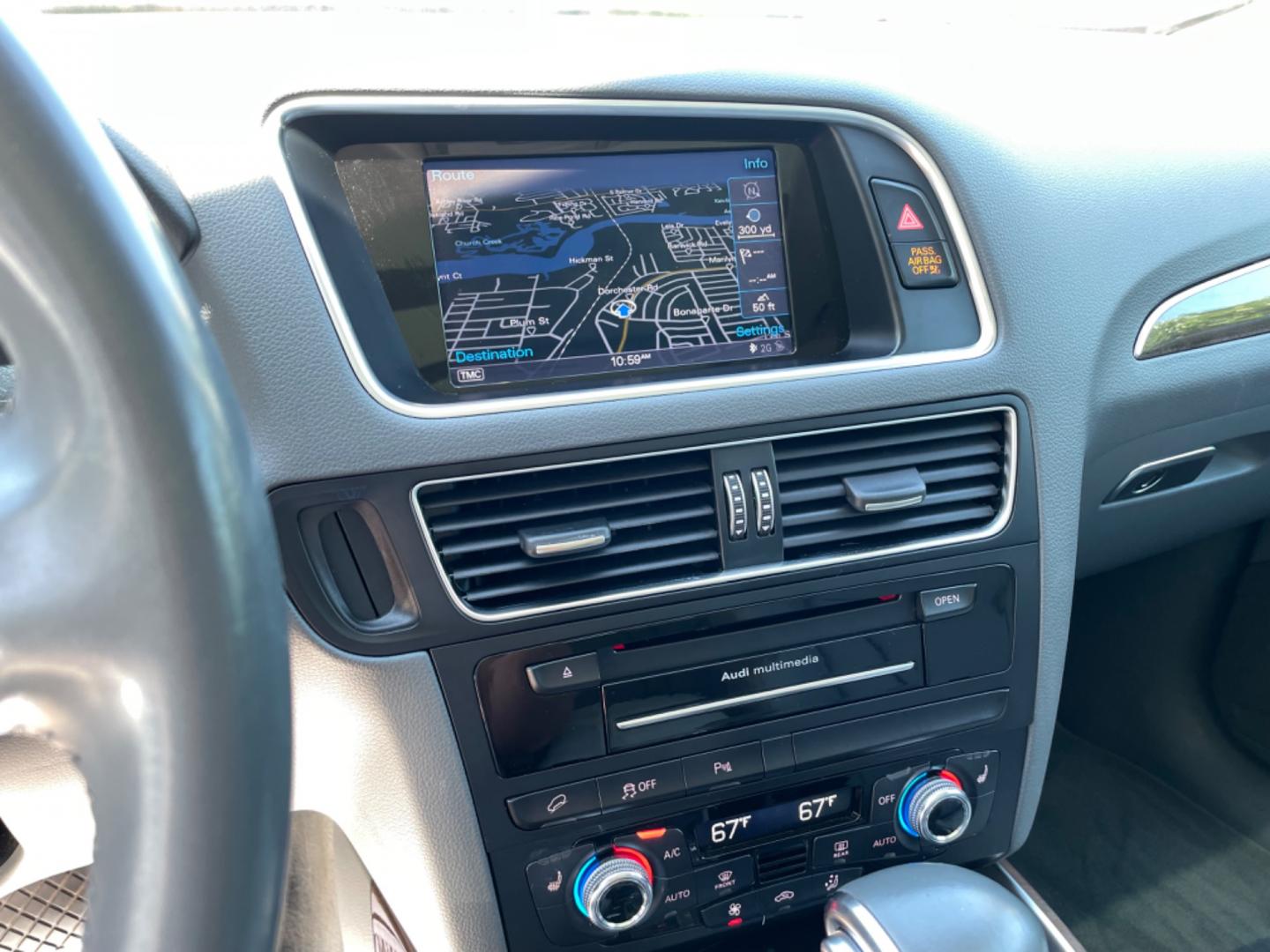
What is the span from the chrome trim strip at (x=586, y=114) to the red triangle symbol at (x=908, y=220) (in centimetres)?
4

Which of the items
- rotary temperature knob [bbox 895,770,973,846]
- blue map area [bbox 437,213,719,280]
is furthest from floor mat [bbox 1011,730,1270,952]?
blue map area [bbox 437,213,719,280]

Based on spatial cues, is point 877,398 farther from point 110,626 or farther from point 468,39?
point 110,626

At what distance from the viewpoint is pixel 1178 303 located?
1.52 m

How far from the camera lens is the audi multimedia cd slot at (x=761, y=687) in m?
1.26

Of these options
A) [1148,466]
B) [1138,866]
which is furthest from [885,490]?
[1138,866]

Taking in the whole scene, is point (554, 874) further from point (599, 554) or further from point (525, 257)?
point (525, 257)

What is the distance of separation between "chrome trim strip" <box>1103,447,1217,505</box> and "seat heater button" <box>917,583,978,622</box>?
40 cm

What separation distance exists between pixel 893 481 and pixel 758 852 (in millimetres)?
515

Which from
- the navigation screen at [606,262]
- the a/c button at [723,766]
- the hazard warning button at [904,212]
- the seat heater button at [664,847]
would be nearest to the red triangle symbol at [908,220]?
the hazard warning button at [904,212]

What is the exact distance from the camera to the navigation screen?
1.16 metres

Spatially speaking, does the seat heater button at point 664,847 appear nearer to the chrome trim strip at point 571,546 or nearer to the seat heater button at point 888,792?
the seat heater button at point 888,792

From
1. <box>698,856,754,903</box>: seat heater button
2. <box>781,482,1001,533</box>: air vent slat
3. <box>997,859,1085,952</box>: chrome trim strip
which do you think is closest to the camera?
<box>781,482,1001,533</box>: air vent slat

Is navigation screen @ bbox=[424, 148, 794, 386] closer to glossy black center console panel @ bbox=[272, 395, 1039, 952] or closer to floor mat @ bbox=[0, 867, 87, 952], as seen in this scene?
glossy black center console panel @ bbox=[272, 395, 1039, 952]

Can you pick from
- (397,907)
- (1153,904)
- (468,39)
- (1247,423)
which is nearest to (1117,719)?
(1153,904)
